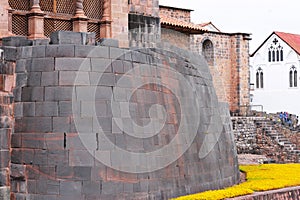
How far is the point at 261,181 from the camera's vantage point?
16.9m

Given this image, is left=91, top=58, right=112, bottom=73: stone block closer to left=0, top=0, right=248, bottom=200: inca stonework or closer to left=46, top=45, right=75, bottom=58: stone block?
left=0, top=0, right=248, bottom=200: inca stonework

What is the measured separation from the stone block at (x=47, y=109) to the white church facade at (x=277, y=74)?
4718cm

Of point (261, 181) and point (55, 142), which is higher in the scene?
point (55, 142)

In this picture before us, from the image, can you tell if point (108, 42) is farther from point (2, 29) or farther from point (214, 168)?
point (214, 168)

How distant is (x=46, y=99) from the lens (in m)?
11.8

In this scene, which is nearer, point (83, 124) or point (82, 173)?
point (82, 173)

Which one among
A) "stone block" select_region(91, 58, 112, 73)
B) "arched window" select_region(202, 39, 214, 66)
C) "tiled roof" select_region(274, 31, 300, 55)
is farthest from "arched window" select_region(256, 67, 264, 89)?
"stone block" select_region(91, 58, 112, 73)

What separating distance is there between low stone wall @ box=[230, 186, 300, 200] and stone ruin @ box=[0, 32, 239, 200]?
208 centimetres

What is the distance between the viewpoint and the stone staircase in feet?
117

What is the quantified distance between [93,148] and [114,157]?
48cm

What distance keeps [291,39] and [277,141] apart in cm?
2618

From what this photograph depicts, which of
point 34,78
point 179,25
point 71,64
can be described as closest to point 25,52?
point 34,78

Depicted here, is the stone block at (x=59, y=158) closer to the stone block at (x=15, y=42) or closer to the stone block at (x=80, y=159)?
the stone block at (x=80, y=159)

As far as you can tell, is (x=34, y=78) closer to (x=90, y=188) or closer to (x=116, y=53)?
(x=116, y=53)
